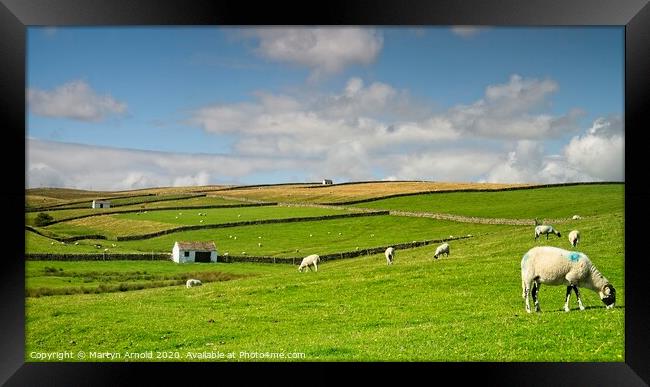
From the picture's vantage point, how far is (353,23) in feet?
41.9

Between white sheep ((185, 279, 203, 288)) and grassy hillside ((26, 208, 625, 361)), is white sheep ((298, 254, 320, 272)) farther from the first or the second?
white sheep ((185, 279, 203, 288))

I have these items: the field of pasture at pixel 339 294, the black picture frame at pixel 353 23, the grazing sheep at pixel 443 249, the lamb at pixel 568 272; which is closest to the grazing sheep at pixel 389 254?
the field of pasture at pixel 339 294

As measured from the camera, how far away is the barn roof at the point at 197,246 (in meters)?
24.1

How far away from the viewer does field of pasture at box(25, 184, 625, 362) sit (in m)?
13.8

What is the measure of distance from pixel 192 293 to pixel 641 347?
14.3 m

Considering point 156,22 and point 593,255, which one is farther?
point 593,255

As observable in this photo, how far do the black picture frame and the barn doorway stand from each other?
1053 centimetres

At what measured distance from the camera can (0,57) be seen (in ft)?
41.7

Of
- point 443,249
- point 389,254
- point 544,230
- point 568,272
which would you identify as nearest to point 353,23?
point 568,272

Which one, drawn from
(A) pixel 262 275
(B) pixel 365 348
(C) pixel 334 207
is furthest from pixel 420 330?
(C) pixel 334 207

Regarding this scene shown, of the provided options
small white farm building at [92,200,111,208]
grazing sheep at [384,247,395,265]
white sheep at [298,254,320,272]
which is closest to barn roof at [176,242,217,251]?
small white farm building at [92,200,111,208]

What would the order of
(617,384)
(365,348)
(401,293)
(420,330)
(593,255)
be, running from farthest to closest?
(593,255)
(401,293)
(420,330)
(365,348)
(617,384)

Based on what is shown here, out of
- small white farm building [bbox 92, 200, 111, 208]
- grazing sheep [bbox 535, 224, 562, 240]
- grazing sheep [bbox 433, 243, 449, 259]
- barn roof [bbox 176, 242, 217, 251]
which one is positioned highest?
small white farm building [bbox 92, 200, 111, 208]

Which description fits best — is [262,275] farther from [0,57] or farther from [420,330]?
[0,57]
